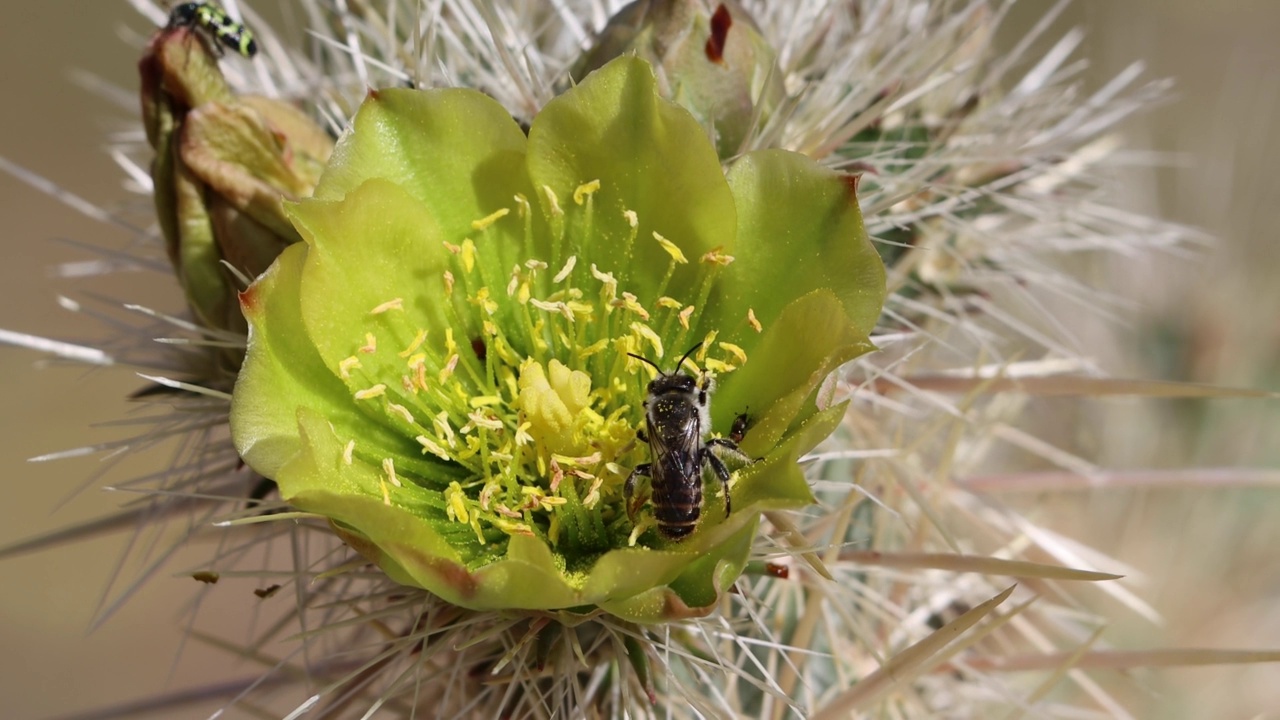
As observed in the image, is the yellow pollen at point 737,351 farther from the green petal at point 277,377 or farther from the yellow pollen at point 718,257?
the green petal at point 277,377

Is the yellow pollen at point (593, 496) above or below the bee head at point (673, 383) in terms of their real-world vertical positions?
below

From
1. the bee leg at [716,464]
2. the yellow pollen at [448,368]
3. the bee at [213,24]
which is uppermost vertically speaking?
the bee at [213,24]

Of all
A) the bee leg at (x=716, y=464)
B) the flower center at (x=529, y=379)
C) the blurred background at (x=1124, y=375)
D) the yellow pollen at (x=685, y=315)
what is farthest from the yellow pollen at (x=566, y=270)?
the blurred background at (x=1124, y=375)

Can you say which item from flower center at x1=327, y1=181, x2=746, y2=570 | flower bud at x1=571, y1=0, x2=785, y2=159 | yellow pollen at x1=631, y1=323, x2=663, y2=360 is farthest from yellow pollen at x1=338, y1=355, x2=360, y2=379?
flower bud at x1=571, y1=0, x2=785, y2=159

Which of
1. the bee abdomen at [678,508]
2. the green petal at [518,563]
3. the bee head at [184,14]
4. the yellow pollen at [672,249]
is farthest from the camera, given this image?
the bee head at [184,14]

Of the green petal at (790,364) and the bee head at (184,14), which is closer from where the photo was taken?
the green petal at (790,364)

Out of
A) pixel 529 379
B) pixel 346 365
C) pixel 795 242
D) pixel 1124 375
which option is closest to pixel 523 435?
pixel 529 379

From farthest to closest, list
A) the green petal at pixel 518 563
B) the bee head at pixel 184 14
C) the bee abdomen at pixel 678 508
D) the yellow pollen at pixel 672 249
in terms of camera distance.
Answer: the bee head at pixel 184 14
the yellow pollen at pixel 672 249
the bee abdomen at pixel 678 508
the green petal at pixel 518 563
